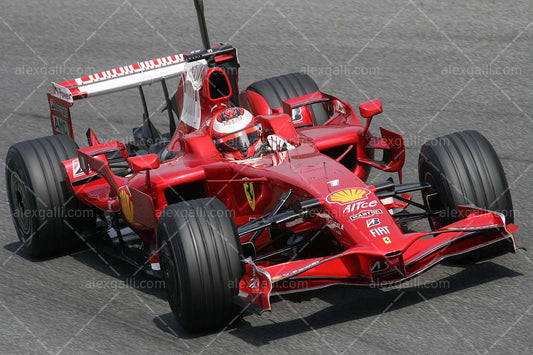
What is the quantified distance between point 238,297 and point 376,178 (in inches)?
135

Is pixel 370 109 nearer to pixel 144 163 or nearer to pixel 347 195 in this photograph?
pixel 347 195

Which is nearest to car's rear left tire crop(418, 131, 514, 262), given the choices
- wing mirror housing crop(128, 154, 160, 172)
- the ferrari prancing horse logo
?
the ferrari prancing horse logo

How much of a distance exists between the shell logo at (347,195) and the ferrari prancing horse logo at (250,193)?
2.68ft

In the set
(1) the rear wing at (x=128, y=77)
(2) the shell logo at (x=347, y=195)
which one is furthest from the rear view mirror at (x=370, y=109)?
(1) the rear wing at (x=128, y=77)

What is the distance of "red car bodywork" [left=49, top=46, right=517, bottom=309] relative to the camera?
586 cm

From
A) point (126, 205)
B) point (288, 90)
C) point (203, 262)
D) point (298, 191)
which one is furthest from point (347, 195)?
point (288, 90)

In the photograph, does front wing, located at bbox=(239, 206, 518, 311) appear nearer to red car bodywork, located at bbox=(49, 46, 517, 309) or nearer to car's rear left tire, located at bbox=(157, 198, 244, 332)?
red car bodywork, located at bbox=(49, 46, 517, 309)

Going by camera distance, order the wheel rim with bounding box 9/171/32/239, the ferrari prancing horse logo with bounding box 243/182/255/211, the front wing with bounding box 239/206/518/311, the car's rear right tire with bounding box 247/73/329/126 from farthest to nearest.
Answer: the car's rear right tire with bounding box 247/73/329/126 → the wheel rim with bounding box 9/171/32/239 → the ferrari prancing horse logo with bounding box 243/182/255/211 → the front wing with bounding box 239/206/518/311

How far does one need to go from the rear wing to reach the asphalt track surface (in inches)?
48.3

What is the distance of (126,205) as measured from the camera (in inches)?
279

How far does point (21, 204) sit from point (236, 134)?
6.76 feet

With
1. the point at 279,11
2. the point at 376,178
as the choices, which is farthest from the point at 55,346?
the point at 279,11

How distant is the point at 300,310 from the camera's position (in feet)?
20.8

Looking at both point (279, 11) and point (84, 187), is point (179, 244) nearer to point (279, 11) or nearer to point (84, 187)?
point (84, 187)
